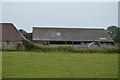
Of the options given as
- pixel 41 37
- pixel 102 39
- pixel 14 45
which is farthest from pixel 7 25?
pixel 102 39

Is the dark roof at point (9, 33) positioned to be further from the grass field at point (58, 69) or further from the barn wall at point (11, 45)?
the grass field at point (58, 69)

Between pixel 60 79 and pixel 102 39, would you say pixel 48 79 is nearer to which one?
pixel 60 79

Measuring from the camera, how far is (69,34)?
154 feet

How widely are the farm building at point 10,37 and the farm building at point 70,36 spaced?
632 centimetres

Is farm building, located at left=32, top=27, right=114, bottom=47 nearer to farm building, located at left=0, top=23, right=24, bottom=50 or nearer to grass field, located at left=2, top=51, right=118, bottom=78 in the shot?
farm building, located at left=0, top=23, right=24, bottom=50

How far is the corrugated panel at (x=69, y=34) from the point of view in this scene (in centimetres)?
4528

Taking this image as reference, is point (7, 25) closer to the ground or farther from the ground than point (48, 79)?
farther from the ground

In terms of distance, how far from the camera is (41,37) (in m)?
45.3

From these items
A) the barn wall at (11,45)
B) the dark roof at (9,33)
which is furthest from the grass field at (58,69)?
the dark roof at (9,33)

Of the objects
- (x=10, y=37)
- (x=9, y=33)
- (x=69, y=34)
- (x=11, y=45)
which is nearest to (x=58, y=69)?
(x=11, y=45)

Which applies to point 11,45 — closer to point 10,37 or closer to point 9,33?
point 10,37

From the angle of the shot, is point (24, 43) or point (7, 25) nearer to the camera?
point (24, 43)

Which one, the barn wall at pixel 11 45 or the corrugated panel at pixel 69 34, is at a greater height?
the corrugated panel at pixel 69 34

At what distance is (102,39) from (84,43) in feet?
12.9
